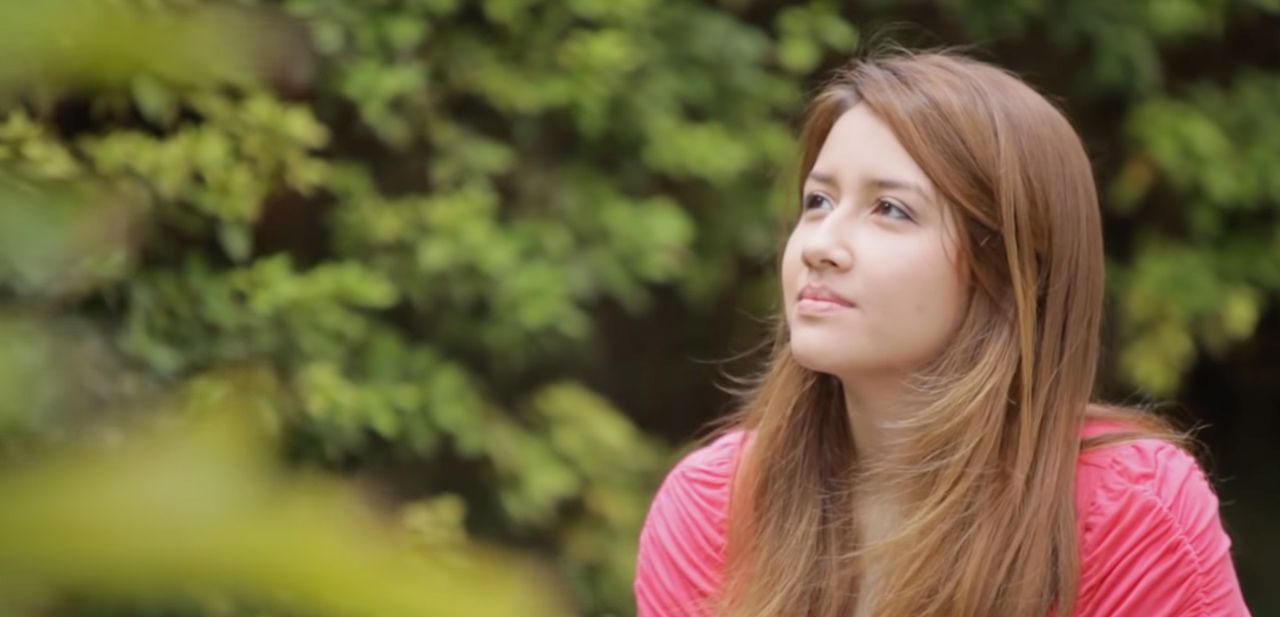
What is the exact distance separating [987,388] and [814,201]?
0.26m

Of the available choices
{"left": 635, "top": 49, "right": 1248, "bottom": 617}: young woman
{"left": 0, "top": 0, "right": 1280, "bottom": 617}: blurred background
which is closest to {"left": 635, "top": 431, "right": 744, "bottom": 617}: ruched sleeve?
{"left": 635, "top": 49, "right": 1248, "bottom": 617}: young woman

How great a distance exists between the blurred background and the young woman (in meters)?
0.35

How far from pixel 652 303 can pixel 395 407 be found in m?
1.07

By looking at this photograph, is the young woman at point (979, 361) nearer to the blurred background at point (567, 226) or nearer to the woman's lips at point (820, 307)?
the woman's lips at point (820, 307)

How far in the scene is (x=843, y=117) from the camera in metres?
1.96

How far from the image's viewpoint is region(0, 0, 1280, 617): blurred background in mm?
2867

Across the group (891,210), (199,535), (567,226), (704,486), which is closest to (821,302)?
(891,210)

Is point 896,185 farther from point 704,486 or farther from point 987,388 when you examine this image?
point 704,486

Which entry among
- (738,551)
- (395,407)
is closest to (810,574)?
(738,551)

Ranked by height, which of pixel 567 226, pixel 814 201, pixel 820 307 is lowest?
pixel 820 307

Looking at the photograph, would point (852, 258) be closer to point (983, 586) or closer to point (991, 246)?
point (991, 246)

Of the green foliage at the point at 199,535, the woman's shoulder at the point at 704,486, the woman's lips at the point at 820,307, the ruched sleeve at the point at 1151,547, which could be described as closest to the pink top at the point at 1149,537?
the ruched sleeve at the point at 1151,547

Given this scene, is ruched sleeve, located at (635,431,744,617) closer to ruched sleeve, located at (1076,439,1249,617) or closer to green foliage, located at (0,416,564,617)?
ruched sleeve, located at (1076,439,1249,617)

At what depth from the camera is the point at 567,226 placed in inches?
133
